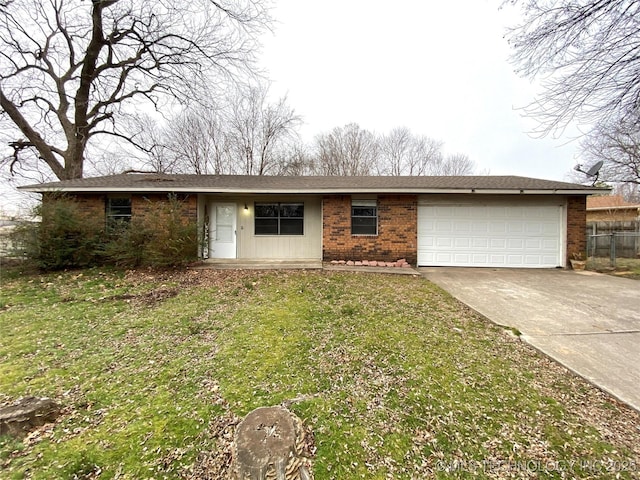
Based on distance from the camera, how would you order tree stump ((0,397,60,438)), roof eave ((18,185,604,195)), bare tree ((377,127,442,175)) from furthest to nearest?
bare tree ((377,127,442,175)) → roof eave ((18,185,604,195)) → tree stump ((0,397,60,438))

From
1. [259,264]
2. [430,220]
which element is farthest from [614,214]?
[259,264]

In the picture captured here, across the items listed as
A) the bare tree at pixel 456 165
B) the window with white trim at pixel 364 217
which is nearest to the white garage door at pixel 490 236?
the window with white trim at pixel 364 217

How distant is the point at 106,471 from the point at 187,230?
646cm


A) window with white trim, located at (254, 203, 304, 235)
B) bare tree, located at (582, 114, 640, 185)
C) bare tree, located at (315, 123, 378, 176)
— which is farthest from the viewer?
bare tree, located at (315, 123, 378, 176)

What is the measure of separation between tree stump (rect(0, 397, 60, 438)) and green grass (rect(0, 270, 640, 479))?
0.35ft

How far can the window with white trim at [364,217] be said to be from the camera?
8.71 metres

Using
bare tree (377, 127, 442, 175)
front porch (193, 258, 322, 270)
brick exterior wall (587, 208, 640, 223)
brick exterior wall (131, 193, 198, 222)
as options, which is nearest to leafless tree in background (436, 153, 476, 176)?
bare tree (377, 127, 442, 175)

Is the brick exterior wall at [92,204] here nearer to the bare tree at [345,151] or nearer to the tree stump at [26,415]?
the tree stump at [26,415]

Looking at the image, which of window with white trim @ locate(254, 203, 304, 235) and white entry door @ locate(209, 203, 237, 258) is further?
window with white trim @ locate(254, 203, 304, 235)

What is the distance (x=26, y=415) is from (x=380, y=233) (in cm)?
802

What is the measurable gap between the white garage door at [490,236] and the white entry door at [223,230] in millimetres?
6513

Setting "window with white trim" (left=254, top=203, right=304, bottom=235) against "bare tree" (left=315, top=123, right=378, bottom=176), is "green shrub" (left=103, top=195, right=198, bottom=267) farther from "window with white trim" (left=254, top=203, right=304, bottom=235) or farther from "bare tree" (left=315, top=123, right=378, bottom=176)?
"bare tree" (left=315, top=123, right=378, bottom=176)

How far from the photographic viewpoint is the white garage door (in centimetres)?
846

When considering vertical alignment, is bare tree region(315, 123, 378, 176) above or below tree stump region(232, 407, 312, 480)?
above
